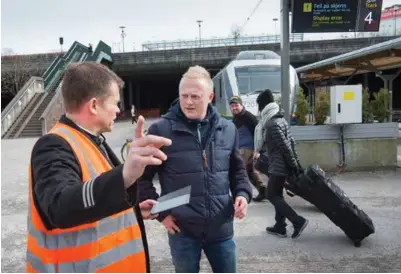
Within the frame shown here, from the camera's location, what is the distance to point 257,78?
15.2 m

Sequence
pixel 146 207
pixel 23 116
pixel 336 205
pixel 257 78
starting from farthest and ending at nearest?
pixel 23 116 → pixel 257 78 → pixel 336 205 → pixel 146 207

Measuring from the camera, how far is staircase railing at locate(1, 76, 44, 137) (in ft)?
77.6

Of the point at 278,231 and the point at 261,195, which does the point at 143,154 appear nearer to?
the point at 278,231

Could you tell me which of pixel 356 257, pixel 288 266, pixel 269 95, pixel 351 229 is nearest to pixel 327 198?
pixel 351 229

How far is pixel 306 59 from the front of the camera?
3588 cm

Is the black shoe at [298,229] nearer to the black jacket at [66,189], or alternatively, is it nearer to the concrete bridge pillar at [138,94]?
the black jacket at [66,189]

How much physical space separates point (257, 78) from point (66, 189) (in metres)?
14.2

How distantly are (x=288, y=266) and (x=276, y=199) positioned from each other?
1.00 metres

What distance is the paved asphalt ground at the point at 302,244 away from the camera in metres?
4.15

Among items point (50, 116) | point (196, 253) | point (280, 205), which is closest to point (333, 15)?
point (280, 205)

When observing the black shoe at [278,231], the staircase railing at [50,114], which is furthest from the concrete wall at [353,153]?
the staircase railing at [50,114]

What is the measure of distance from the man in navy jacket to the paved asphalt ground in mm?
1657

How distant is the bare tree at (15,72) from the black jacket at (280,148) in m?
33.0

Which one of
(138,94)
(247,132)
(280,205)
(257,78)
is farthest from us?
(138,94)
